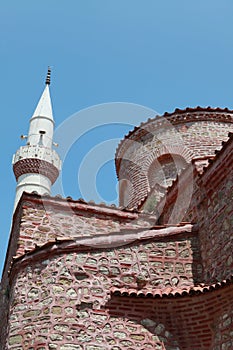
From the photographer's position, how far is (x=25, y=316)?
529 centimetres

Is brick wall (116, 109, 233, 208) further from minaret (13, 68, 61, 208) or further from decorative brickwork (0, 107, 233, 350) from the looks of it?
minaret (13, 68, 61, 208)

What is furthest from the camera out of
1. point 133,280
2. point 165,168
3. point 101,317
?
point 165,168

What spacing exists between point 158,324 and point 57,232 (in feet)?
8.20

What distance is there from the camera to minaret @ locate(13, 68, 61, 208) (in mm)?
18047

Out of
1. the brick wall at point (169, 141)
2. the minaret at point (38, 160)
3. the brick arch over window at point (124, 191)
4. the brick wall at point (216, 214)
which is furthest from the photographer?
the minaret at point (38, 160)

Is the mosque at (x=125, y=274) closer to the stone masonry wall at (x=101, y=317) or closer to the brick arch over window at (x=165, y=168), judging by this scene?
the stone masonry wall at (x=101, y=317)

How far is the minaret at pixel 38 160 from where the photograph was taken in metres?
18.0

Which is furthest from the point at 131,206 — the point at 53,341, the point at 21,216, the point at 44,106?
the point at 44,106

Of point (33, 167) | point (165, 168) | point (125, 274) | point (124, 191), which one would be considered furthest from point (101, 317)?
point (33, 167)

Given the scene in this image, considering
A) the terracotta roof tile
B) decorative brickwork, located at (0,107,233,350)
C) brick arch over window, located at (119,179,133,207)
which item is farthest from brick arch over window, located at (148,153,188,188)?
the terracotta roof tile

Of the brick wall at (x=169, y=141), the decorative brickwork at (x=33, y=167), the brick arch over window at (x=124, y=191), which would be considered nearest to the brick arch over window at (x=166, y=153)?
the brick wall at (x=169, y=141)

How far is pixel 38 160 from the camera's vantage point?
18406mm

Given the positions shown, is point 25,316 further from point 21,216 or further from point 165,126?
point 165,126

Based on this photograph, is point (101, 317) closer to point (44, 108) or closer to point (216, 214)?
point (216, 214)
